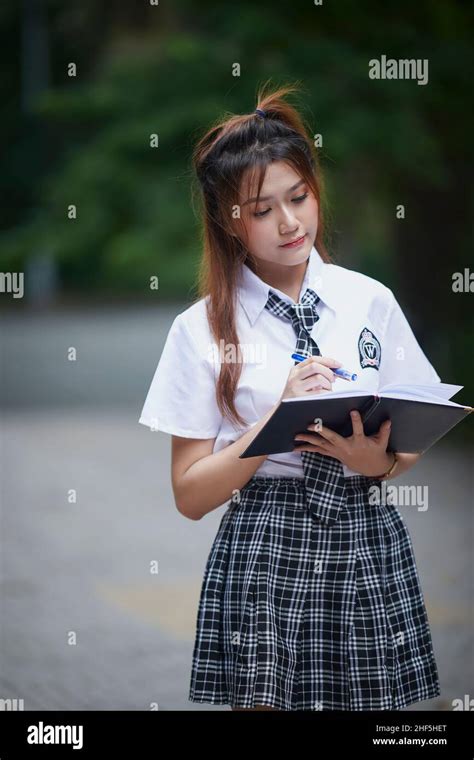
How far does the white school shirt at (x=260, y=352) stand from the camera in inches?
109

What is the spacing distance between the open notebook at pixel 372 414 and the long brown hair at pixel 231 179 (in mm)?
215

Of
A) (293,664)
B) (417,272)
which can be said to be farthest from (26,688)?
(417,272)

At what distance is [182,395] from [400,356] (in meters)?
0.56

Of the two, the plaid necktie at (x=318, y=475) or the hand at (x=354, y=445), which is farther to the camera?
the plaid necktie at (x=318, y=475)

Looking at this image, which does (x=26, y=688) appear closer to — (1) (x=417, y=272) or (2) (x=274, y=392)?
(2) (x=274, y=392)

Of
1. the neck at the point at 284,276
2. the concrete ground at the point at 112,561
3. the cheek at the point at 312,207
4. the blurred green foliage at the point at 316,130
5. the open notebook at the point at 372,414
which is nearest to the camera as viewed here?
the open notebook at the point at 372,414

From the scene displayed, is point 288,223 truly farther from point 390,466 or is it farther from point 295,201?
point 390,466

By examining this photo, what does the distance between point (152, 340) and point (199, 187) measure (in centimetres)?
1820

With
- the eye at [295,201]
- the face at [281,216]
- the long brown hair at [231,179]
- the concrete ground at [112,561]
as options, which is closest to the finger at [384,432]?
the long brown hair at [231,179]

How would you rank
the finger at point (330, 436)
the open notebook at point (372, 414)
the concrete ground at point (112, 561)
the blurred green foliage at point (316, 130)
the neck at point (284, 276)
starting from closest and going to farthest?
the open notebook at point (372, 414)
the finger at point (330, 436)
the neck at point (284, 276)
the concrete ground at point (112, 561)
the blurred green foliage at point (316, 130)

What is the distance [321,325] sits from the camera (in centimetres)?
283

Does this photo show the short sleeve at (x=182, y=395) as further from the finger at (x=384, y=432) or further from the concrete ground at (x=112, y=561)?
the concrete ground at (x=112, y=561)

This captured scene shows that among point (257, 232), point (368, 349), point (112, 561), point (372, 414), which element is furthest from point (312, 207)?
point (112, 561)

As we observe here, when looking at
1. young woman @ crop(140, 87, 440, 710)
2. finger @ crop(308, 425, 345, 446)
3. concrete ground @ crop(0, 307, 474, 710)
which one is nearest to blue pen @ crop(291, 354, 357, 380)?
young woman @ crop(140, 87, 440, 710)
